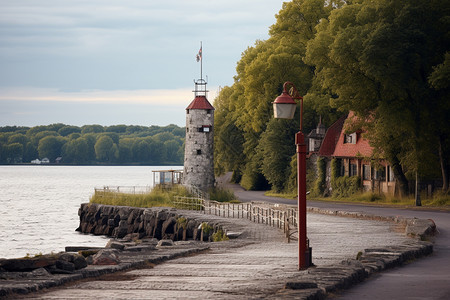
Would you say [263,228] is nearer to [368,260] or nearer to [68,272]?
[368,260]

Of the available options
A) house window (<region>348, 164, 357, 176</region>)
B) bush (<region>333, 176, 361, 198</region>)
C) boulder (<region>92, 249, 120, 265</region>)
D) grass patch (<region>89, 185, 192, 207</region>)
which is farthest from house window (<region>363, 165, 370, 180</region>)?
boulder (<region>92, 249, 120, 265</region>)

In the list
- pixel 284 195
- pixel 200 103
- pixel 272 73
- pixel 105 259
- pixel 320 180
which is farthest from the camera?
pixel 272 73

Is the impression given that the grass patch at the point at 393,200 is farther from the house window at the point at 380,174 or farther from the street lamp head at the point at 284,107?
the street lamp head at the point at 284,107

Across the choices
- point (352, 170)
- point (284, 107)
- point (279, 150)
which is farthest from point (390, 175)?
point (284, 107)

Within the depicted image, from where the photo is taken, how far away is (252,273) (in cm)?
1605

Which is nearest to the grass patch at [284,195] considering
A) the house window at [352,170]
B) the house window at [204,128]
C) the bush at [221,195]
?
the house window at [352,170]

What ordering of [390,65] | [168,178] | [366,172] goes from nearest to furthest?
[390,65]
[366,172]
[168,178]

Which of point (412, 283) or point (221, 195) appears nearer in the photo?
point (412, 283)

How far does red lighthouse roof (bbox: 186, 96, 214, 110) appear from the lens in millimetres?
57812

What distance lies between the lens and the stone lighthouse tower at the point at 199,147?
5703 centimetres

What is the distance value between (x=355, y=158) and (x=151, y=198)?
17219 millimetres

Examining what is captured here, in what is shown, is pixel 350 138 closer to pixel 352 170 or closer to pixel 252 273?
pixel 352 170

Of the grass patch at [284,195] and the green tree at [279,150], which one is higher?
the green tree at [279,150]

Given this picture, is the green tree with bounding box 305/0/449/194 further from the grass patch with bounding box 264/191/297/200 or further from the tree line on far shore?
the grass patch with bounding box 264/191/297/200
